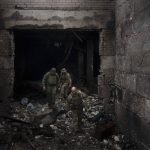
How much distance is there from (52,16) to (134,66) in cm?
394


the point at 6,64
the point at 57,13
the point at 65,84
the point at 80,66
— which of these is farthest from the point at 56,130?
the point at 80,66

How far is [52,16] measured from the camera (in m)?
9.78

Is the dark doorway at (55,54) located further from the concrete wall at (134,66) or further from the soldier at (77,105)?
the soldier at (77,105)

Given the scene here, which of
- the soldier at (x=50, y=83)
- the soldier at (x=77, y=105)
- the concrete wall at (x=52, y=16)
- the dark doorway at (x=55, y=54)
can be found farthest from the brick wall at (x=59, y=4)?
the soldier at (x=77, y=105)

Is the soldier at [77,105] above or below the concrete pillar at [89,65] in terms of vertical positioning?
below

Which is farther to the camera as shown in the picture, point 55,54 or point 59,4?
point 55,54

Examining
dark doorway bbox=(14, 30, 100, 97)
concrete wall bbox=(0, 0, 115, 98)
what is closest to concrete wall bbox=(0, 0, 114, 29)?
concrete wall bbox=(0, 0, 115, 98)

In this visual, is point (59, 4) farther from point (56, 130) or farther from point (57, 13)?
point (56, 130)

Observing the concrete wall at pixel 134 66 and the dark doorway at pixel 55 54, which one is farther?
the dark doorway at pixel 55 54

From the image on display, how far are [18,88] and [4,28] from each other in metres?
2.95

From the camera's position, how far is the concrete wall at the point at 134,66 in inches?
243

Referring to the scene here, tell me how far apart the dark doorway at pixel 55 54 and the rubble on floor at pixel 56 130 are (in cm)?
220

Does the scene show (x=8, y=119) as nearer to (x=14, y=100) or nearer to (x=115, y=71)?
(x=14, y=100)

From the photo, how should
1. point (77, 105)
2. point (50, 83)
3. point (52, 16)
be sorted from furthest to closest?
point (50, 83) < point (52, 16) < point (77, 105)
